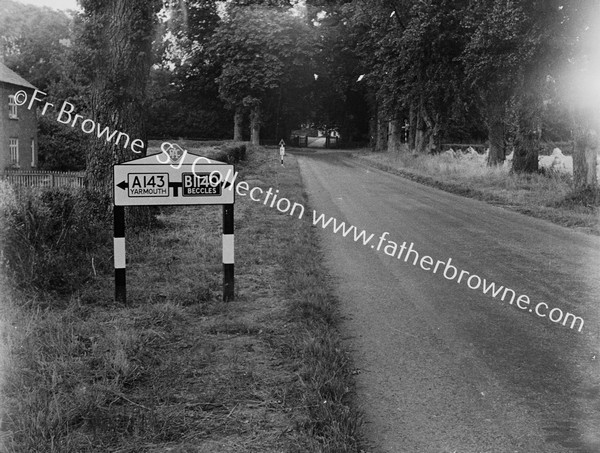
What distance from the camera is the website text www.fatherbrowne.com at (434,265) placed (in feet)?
21.8

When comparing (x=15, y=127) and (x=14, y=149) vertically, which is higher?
(x=15, y=127)

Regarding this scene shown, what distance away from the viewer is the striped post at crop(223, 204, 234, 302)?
6594 mm

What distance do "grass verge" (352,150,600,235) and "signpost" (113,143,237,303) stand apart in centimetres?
867

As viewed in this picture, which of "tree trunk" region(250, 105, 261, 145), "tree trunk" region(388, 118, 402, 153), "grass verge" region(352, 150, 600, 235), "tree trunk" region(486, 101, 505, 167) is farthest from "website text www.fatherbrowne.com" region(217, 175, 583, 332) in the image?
"tree trunk" region(250, 105, 261, 145)

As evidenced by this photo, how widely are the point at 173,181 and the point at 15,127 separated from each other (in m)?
35.1

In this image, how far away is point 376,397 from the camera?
175 inches

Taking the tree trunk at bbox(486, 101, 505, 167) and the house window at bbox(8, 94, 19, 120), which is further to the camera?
the house window at bbox(8, 94, 19, 120)

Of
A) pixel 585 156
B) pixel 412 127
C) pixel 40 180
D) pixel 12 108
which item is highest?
pixel 12 108

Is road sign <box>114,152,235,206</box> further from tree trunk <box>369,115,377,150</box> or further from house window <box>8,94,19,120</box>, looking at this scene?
tree trunk <box>369,115,377,150</box>

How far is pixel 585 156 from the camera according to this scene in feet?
55.8

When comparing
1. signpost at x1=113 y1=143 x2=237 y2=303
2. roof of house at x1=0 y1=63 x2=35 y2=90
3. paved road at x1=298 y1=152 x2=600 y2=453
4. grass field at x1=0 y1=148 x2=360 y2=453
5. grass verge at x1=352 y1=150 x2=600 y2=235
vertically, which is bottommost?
paved road at x1=298 y1=152 x2=600 y2=453

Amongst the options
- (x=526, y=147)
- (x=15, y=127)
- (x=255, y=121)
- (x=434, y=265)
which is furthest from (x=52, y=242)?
(x=255, y=121)

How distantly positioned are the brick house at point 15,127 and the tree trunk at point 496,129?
2388 cm

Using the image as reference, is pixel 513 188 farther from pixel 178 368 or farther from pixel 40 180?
pixel 178 368
